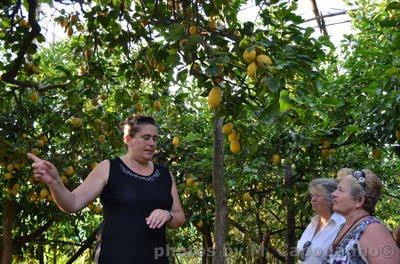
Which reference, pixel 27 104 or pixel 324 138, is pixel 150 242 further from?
pixel 27 104

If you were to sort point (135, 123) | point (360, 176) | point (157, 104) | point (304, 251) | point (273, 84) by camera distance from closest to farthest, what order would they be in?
1. point (273, 84)
2. point (360, 176)
3. point (135, 123)
4. point (304, 251)
5. point (157, 104)

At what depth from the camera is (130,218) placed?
2885mm

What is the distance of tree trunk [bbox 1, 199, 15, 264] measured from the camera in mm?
8336

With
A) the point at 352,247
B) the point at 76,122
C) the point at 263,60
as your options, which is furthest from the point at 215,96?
the point at 76,122

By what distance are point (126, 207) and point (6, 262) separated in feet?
20.0

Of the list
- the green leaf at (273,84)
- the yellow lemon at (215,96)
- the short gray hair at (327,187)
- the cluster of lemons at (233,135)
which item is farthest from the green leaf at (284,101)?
the short gray hair at (327,187)

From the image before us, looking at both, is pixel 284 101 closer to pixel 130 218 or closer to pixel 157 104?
pixel 130 218

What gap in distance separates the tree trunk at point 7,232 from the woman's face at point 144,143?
5813mm

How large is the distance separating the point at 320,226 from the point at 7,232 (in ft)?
19.3

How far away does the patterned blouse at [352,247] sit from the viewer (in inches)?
107

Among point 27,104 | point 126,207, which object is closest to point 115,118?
point 27,104

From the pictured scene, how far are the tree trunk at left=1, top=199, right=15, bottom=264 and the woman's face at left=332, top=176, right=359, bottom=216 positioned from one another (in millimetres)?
6380

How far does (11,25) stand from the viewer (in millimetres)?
4758

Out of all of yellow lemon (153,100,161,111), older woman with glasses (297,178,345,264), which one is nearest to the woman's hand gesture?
older woman with glasses (297,178,345,264)
